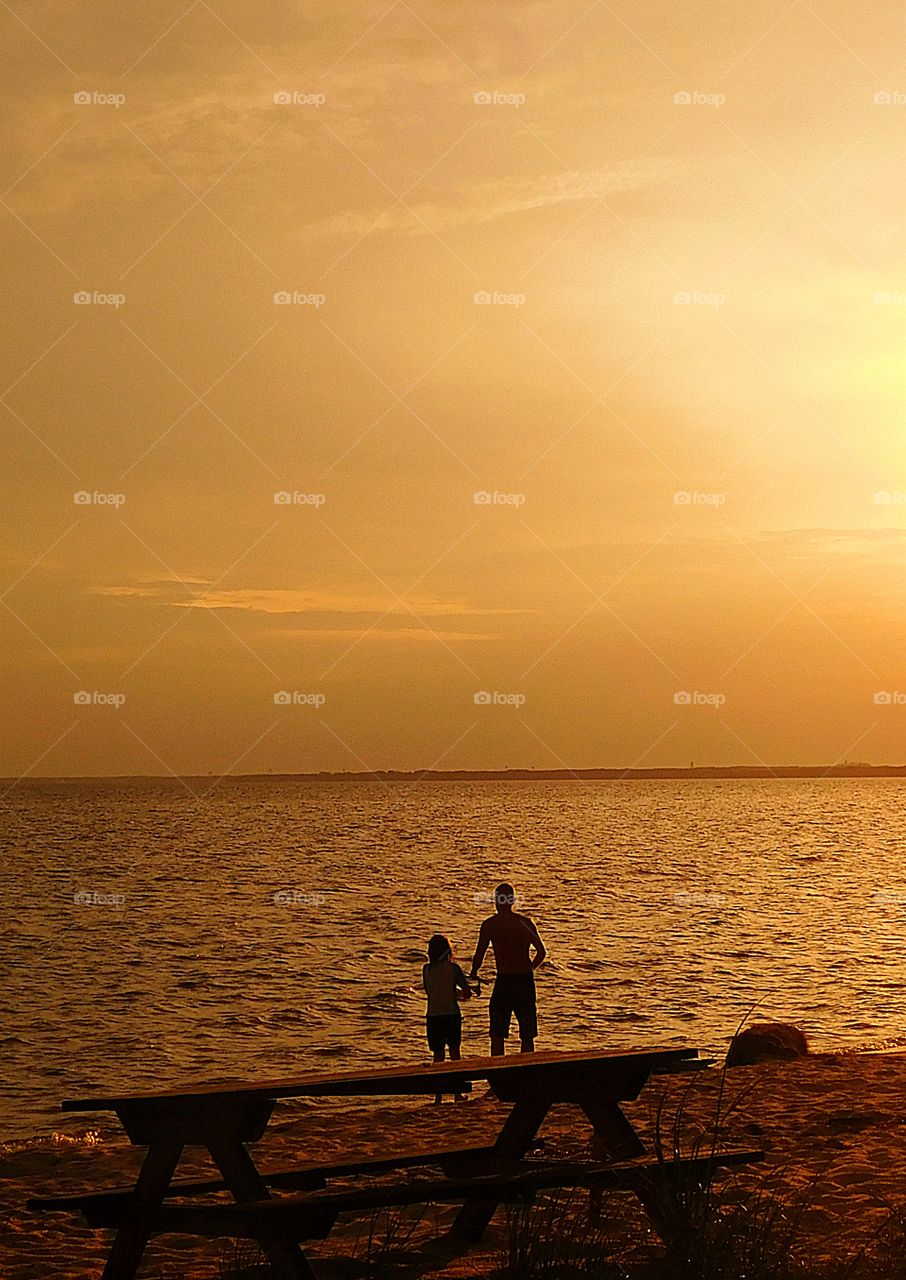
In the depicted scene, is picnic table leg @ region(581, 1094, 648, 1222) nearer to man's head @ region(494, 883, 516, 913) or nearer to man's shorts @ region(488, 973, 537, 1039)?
man's head @ region(494, 883, 516, 913)

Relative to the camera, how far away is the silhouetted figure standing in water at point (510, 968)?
13.7 m

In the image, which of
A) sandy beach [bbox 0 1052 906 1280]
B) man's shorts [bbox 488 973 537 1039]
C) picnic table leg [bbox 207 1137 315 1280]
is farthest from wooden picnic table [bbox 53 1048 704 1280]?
man's shorts [bbox 488 973 537 1039]

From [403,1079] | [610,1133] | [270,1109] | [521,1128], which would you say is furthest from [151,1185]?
[610,1133]

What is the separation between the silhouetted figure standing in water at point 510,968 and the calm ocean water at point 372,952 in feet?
14.3

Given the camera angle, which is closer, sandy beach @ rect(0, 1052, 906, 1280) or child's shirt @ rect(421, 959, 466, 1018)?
sandy beach @ rect(0, 1052, 906, 1280)

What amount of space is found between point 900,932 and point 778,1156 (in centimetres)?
2947

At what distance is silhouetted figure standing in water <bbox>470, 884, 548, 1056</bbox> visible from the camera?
13719 millimetres

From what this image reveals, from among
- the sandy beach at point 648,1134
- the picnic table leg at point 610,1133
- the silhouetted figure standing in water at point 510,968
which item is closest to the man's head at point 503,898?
the silhouetted figure standing in water at point 510,968

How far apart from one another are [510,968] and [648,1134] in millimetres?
4180

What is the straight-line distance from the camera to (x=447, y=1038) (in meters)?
13.8

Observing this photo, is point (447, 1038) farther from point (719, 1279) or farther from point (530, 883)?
point (530, 883)

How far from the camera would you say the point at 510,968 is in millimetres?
13789

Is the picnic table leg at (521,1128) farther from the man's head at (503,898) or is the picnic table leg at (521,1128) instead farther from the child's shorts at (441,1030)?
the child's shorts at (441,1030)

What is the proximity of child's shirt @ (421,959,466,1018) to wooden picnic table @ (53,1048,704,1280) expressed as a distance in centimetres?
679
